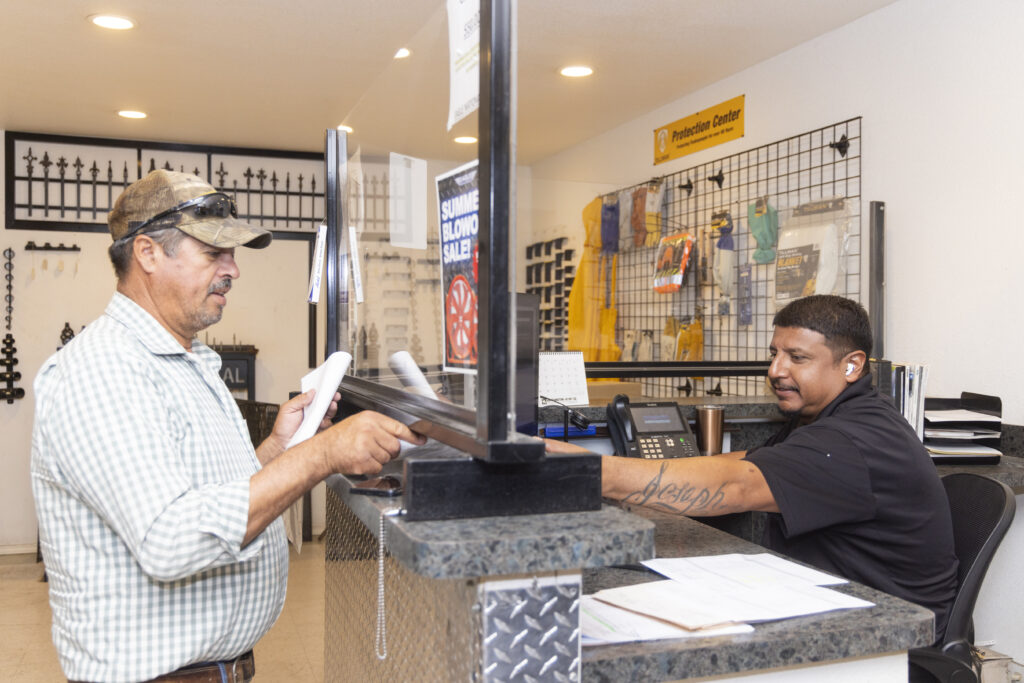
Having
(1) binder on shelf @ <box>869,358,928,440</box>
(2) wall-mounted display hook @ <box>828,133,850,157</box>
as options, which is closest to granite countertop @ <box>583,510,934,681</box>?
(1) binder on shelf @ <box>869,358,928,440</box>

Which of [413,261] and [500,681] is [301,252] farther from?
[500,681]

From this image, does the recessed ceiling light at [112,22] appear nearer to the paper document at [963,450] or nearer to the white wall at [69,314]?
the white wall at [69,314]

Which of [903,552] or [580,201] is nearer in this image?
[903,552]

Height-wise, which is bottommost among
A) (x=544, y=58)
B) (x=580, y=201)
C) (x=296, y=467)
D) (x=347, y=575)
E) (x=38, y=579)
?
(x=38, y=579)

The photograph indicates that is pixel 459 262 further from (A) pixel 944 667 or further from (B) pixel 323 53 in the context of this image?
(B) pixel 323 53

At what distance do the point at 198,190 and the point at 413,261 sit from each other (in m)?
0.47

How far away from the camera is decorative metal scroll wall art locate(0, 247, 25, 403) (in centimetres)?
585

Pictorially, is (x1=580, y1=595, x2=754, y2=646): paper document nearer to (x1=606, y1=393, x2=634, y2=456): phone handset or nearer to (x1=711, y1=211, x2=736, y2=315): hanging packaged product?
(x1=606, y1=393, x2=634, y2=456): phone handset

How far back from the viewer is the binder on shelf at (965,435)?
278 centimetres

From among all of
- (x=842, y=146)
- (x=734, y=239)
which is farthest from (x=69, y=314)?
(x=842, y=146)

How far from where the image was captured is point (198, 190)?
170 cm

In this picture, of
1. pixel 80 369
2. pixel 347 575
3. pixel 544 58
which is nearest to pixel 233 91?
pixel 544 58

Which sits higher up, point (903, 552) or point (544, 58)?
point (544, 58)

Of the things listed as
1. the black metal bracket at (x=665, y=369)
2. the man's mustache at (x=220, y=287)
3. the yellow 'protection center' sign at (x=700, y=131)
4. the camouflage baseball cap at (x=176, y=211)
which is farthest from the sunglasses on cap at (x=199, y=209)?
the yellow 'protection center' sign at (x=700, y=131)
